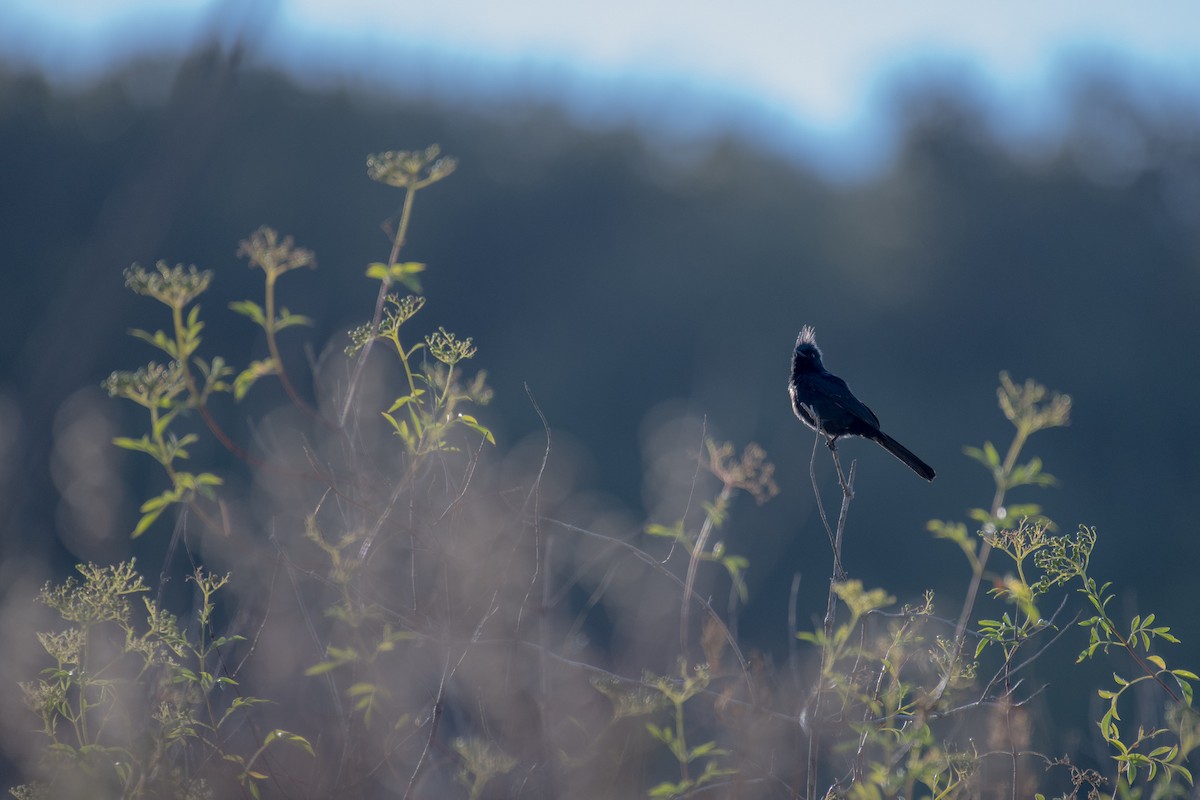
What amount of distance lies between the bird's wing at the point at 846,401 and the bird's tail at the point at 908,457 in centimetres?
12

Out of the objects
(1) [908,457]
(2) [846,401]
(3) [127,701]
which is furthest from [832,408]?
(3) [127,701]

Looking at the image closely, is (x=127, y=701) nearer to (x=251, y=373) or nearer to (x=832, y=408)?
(x=251, y=373)

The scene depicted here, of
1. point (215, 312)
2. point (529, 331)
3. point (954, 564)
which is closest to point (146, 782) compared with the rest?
point (954, 564)

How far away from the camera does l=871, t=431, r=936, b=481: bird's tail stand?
19.6ft

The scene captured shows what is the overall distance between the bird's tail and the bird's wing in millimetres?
115

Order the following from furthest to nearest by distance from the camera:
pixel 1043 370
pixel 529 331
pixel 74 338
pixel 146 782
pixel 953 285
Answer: pixel 953 285, pixel 529 331, pixel 1043 370, pixel 146 782, pixel 74 338

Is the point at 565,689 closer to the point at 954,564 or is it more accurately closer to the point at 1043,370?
the point at 954,564

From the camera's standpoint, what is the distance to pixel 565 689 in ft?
13.5

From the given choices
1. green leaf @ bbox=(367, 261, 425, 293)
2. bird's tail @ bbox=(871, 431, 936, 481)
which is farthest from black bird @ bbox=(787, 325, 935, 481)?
green leaf @ bbox=(367, 261, 425, 293)

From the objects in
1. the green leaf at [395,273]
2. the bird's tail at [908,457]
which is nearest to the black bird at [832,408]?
the bird's tail at [908,457]

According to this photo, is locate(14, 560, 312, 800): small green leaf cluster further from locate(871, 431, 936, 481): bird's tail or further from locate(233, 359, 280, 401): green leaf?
locate(871, 431, 936, 481): bird's tail

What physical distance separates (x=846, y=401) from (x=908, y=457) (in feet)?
2.13

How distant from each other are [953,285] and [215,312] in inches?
924

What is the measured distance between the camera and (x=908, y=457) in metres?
6.29
